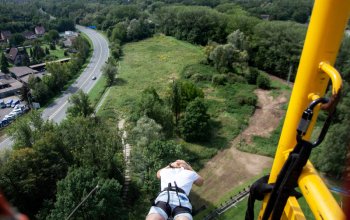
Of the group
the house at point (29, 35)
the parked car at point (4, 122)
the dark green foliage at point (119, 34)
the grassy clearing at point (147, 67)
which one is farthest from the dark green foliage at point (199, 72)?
the house at point (29, 35)

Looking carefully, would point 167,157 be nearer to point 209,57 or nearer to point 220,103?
point 220,103

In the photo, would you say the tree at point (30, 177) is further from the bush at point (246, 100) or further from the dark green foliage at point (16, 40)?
the dark green foliage at point (16, 40)

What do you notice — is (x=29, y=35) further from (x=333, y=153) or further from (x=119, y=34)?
(x=333, y=153)

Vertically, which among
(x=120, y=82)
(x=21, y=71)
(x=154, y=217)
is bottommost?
(x=21, y=71)

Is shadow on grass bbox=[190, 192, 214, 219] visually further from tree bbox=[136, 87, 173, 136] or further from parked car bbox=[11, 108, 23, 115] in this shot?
parked car bbox=[11, 108, 23, 115]

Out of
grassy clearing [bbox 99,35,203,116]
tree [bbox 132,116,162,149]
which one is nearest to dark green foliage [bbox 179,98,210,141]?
tree [bbox 132,116,162,149]

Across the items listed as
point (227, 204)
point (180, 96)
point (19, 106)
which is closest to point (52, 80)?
point (19, 106)
